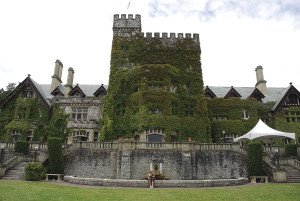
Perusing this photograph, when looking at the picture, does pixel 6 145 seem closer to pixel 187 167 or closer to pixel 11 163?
pixel 11 163

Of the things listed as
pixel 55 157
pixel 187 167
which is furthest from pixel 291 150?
pixel 55 157

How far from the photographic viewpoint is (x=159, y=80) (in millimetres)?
39312

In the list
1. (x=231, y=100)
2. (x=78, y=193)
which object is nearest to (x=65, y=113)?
(x=231, y=100)

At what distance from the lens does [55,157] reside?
26703 mm

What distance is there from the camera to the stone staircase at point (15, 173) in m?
24.9

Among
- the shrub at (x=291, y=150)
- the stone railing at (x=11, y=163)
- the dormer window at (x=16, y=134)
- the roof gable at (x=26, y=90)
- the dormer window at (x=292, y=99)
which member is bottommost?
the stone railing at (x=11, y=163)

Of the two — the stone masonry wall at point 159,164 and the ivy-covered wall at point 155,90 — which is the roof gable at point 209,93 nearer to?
the ivy-covered wall at point 155,90

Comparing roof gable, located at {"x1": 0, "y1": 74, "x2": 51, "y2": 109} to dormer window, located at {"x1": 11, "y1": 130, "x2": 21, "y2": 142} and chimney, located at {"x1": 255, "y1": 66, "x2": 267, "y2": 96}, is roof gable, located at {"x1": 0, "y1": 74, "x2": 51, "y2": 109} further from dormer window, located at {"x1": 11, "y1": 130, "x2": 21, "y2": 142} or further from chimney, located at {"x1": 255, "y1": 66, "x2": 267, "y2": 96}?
chimney, located at {"x1": 255, "y1": 66, "x2": 267, "y2": 96}

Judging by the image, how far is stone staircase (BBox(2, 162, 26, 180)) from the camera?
2490 centimetres

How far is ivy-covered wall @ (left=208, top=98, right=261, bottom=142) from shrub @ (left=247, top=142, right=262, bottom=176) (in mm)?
14605

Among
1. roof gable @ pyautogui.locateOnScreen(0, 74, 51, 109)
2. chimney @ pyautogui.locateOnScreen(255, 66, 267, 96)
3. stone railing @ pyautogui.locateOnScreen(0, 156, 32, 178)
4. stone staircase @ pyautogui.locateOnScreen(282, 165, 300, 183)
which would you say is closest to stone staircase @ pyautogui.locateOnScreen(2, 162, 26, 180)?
stone railing @ pyautogui.locateOnScreen(0, 156, 32, 178)

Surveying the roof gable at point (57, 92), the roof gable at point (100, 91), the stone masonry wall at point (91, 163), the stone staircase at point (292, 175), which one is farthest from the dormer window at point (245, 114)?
the roof gable at point (57, 92)

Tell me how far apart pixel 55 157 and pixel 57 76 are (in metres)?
24.5

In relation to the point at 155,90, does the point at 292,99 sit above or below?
above
